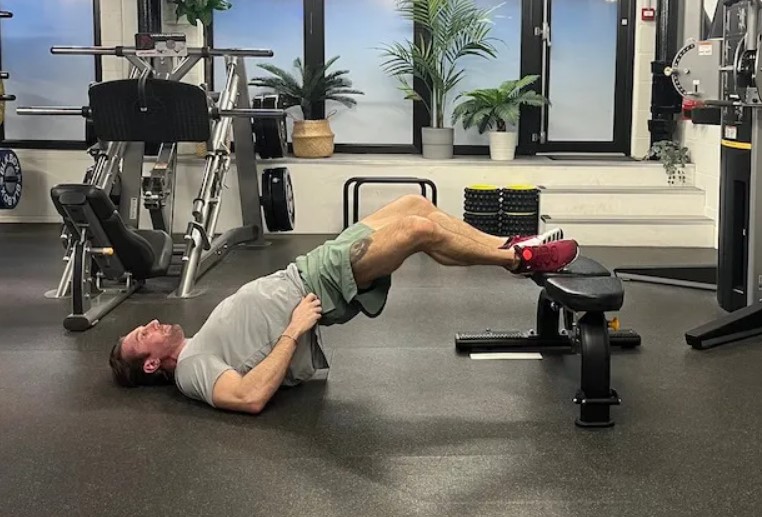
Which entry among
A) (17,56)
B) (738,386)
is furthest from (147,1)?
(738,386)

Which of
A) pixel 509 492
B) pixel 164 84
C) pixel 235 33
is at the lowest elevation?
pixel 509 492

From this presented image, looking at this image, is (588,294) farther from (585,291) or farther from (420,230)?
(420,230)

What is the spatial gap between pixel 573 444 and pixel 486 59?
558 cm

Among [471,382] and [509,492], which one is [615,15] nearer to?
[471,382]

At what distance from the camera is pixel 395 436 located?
304cm

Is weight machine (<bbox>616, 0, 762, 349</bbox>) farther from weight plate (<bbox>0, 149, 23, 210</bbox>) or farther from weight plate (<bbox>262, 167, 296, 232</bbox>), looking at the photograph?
weight plate (<bbox>0, 149, 23, 210</bbox>)

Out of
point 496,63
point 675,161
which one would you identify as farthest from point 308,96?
point 675,161

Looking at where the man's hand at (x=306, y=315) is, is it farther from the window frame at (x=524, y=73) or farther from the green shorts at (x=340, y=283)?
the window frame at (x=524, y=73)

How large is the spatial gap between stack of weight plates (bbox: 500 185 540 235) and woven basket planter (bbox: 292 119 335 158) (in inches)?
62.9

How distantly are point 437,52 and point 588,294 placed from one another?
4.92 m

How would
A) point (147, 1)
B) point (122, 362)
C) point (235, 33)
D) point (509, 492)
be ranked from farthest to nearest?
point (235, 33) < point (147, 1) < point (122, 362) < point (509, 492)

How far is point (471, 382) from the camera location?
3631 mm

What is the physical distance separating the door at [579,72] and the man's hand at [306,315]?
502 cm

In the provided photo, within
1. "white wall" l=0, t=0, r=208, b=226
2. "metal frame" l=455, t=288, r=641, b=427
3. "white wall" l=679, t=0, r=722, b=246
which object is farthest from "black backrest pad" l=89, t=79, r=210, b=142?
"white wall" l=679, t=0, r=722, b=246
